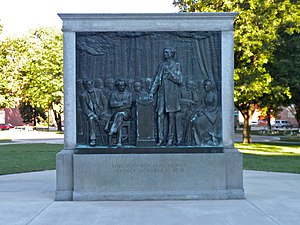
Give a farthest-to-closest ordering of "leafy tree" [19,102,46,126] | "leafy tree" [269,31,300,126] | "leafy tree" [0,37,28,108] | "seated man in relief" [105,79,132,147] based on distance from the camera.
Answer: "leafy tree" [19,102,46,126] → "leafy tree" [0,37,28,108] → "leafy tree" [269,31,300,126] → "seated man in relief" [105,79,132,147]

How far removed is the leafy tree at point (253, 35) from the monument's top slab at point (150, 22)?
1608 cm

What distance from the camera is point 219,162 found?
9.16 meters

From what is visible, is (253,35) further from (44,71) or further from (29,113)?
(29,113)

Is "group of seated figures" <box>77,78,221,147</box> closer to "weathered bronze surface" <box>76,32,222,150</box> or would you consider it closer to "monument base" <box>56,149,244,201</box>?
"weathered bronze surface" <box>76,32,222,150</box>

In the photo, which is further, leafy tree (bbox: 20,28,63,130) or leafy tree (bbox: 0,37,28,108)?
leafy tree (bbox: 20,28,63,130)

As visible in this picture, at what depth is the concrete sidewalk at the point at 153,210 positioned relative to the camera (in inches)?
282

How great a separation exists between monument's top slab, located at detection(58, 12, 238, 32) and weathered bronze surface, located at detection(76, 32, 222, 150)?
0.45 feet

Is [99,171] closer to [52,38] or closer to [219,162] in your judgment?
[219,162]

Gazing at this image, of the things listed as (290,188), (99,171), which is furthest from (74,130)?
(290,188)

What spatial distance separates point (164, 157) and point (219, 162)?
4.03 feet

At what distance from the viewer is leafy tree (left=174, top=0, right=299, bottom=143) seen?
2536 cm

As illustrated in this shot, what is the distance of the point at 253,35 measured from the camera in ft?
82.9

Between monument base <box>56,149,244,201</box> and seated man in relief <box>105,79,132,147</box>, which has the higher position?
seated man in relief <box>105,79,132,147</box>

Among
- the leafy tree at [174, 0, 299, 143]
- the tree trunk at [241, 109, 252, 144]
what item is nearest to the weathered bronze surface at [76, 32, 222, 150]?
the leafy tree at [174, 0, 299, 143]
